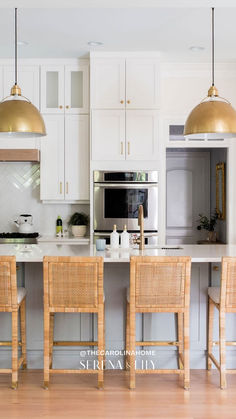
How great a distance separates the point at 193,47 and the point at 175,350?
304 centimetres

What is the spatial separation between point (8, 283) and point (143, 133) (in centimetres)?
271

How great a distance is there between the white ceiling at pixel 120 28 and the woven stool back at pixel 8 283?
174cm

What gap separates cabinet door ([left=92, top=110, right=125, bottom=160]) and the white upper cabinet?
0.51 feet

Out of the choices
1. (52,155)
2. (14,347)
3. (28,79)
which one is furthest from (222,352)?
(28,79)

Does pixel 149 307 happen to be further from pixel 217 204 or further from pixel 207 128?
pixel 217 204

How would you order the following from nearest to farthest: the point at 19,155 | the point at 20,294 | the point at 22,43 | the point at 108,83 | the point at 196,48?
1. the point at 20,294
2. the point at 22,43
3. the point at 196,48
4. the point at 108,83
5. the point at 19,155

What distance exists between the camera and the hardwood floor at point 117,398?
3.19 m

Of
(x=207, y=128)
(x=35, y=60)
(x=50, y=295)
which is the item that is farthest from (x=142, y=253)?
(x=35, y=60)

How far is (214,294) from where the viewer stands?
3.70 m

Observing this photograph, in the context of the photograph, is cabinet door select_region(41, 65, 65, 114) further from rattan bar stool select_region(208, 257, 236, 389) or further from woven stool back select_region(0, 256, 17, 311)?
rattan bar stool select_region(208, 257, 236, 389)

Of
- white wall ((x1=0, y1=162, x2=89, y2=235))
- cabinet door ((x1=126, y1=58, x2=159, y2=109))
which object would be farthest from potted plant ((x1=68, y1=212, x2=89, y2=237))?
cabinet door ((x1=126, y1=58, x2=159, y2=109))

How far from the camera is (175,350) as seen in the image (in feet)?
13.0

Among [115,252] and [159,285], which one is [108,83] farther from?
[159,285]

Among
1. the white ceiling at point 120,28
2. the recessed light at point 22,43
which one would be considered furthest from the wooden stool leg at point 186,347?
the recessed light at point 22,43
